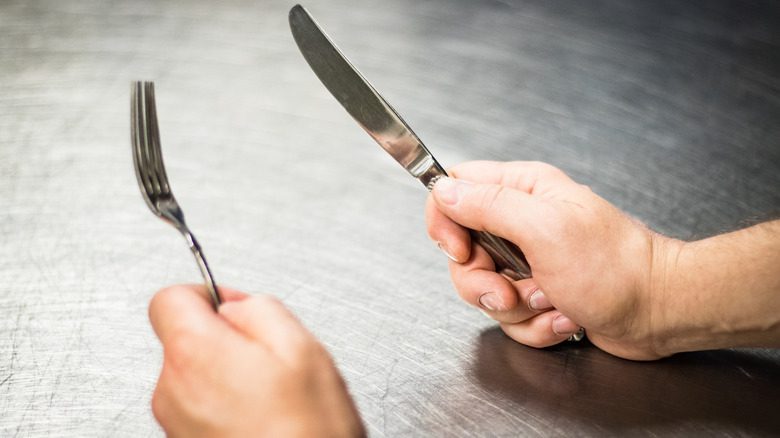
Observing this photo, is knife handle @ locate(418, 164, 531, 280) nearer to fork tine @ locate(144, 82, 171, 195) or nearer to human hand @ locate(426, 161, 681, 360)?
human hand @ locate(426, 161, 681, 360)

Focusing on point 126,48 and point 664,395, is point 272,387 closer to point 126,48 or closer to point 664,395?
point 664,395

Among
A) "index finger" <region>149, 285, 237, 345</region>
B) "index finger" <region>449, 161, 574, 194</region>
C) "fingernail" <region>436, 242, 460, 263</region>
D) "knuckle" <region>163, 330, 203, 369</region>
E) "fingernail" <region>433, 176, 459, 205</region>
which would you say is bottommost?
"fingernail" <region>436, 242, 460, 263</region>

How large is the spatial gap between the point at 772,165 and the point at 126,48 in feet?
2.95

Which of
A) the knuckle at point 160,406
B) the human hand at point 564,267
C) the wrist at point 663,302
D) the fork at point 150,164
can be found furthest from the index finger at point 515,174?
the knuckle at point 160,406

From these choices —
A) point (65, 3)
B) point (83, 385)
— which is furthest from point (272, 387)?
point (65, 3)

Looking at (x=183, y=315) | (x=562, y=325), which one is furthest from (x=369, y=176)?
(x=183, y=315)

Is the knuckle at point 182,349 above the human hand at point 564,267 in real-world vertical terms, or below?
above

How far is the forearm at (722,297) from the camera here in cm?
69

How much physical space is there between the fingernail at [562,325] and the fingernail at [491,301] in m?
0.05

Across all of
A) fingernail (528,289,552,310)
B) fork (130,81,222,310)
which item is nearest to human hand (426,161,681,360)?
fingernail (528,289,552,310)

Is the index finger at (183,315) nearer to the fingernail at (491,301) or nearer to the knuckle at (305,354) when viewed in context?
the knuckle at (305,354)

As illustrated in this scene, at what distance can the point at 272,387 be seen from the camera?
478mm

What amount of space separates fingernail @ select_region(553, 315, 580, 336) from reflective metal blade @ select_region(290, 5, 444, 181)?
0.17 metres

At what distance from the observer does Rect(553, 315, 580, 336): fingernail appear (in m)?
0.71
